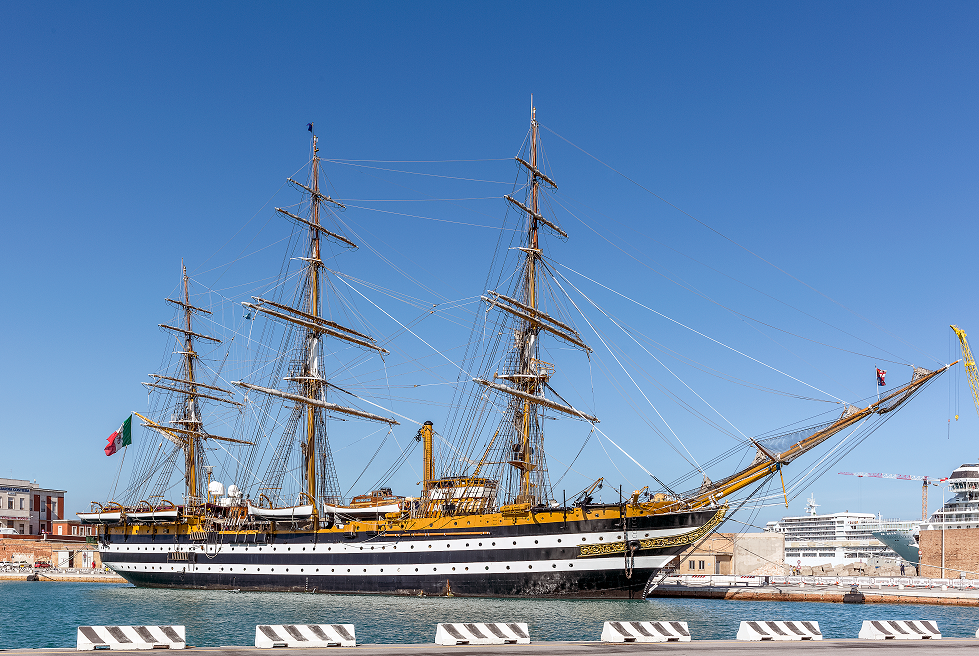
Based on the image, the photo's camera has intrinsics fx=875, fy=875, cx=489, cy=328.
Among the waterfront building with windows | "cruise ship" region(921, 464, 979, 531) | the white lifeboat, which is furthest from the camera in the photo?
the waterfront building with windows

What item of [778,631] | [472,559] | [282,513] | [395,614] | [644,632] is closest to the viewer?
[644,632]

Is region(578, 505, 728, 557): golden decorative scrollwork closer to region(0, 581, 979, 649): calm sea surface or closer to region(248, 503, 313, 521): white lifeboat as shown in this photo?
region(0, 581, 979, 649): calm sea surface

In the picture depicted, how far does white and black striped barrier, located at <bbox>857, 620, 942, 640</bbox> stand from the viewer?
22.7 metres

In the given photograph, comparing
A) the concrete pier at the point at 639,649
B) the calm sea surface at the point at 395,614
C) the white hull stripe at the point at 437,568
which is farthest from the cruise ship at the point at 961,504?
the concrete pier at the point at 639,649

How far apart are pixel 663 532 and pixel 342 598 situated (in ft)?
56.4

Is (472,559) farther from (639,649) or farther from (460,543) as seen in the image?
(639,649)

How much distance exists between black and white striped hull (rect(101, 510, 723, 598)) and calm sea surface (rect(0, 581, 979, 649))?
1.08 metres

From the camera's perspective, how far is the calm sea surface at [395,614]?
98.9ft

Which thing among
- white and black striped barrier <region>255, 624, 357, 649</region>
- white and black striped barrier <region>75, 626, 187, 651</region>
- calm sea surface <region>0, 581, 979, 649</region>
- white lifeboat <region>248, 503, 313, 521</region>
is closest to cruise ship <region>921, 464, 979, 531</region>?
calm sea surface <region>0, 581, 979, 649</region>

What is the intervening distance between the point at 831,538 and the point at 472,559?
495ft

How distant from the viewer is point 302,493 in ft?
180

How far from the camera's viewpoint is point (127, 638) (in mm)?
17078

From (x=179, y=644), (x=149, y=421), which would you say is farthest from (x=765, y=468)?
(x=149, y=421)

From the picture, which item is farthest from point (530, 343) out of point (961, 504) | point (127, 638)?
point (961, 504)
